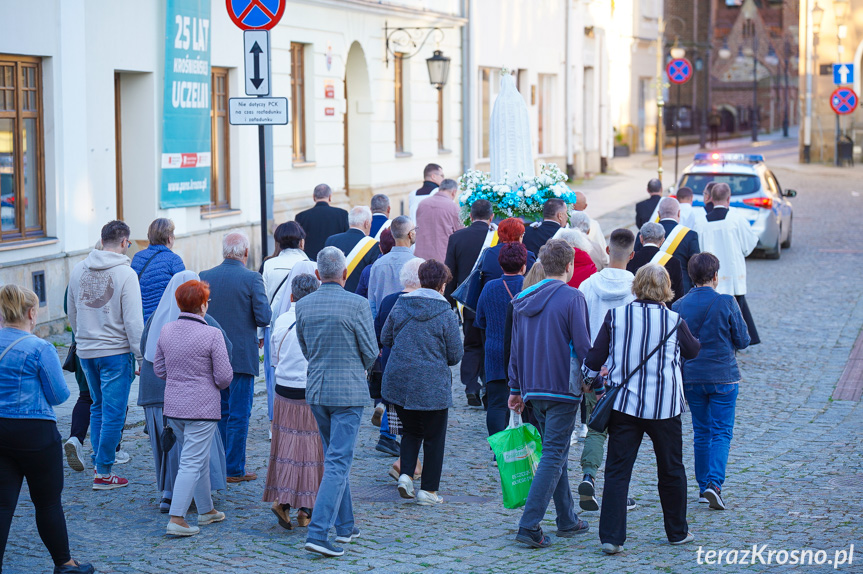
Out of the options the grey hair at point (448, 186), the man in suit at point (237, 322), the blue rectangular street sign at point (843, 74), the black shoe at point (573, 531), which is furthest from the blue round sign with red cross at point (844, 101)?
the black shoe at point (573, 531)

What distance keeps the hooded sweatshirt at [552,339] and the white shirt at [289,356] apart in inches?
52.0

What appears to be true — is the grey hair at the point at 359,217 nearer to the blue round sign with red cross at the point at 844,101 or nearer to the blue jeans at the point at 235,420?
the blue jeans at the point at 235,420

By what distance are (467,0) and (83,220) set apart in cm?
Answer: 1492

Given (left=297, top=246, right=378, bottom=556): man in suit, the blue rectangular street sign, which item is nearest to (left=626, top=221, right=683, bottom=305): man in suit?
(left=297, top=246, right=378, bottom=556): man in suit

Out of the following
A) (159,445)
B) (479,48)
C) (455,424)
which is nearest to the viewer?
(159,445)

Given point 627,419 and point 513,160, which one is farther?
point 513,160

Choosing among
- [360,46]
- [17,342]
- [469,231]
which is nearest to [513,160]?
[469,231]

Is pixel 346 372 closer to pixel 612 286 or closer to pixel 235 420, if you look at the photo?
pixel 235 420

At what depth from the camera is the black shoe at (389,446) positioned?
346 inches

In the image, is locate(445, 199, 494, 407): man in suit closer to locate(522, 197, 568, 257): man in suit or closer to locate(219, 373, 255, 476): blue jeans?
locate(522, 197, 568, 257): man in suit

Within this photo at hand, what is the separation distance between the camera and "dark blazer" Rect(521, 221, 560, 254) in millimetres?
10211

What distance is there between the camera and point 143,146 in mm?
15469

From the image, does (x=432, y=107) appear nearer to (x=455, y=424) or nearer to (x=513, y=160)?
(x=513, y=160)

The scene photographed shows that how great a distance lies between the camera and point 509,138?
13.2 meters
